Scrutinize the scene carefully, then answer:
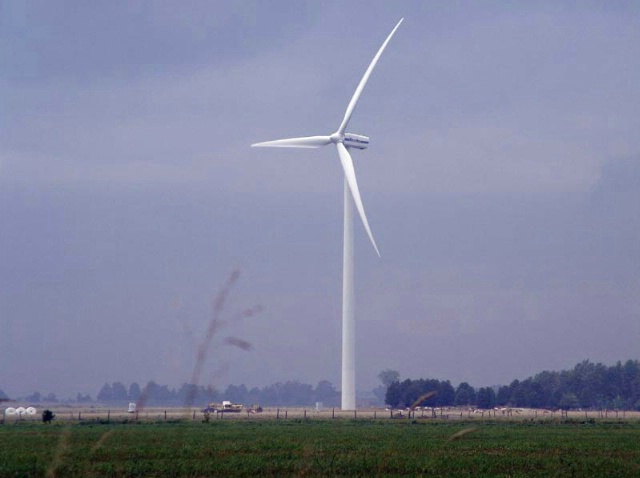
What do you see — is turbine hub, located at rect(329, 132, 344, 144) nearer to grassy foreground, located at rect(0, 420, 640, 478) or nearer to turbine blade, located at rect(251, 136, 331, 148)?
turbine blade, located at rect(251, 136, 331, 148)

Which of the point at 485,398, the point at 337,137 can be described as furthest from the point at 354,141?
the point at 485,398

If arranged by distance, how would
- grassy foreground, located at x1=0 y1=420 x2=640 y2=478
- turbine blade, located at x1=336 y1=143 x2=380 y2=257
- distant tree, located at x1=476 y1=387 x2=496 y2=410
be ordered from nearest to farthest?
grassy foreground, located at x1=0 y1=420 x2=640 y2=478, turbine blade, located at x1=336 y1=143 x2=380 y2=257, distant tree, located at x1=476 y1=387 x2=496 y2=410

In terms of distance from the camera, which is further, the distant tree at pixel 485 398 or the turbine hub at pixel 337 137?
the distant tree at pixel 485 398

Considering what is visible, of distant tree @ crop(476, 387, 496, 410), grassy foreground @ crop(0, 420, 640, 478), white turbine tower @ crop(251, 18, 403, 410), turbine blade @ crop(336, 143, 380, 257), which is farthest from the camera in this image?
distant tree @ crop(476, 387, 496, 410)

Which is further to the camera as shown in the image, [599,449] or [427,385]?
[427,385]

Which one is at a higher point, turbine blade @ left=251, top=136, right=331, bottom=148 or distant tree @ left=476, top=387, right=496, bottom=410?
turbine blade @ left=251, top=136, right=331, bottom=148

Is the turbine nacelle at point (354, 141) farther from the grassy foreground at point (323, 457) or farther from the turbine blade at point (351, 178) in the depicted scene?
the grassy foreground at point (323, 457)

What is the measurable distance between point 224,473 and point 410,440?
24392mm

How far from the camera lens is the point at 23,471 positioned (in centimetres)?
3444

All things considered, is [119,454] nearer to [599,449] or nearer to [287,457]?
[287,457]

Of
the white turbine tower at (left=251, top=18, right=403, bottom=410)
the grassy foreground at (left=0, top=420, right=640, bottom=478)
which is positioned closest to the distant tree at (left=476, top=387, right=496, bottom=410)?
the white turbine tower at (left=251, top=18, right=403, bottom=410)

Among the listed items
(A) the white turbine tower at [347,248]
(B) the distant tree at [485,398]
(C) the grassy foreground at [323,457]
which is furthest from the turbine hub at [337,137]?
(B) the distant tree at [485,398]

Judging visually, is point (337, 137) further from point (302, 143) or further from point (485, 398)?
point (485, 398)

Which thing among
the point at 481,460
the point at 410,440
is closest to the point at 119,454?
the point at 481,460
